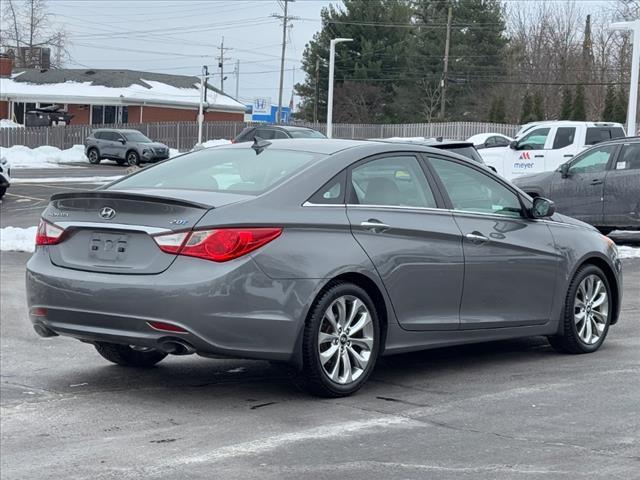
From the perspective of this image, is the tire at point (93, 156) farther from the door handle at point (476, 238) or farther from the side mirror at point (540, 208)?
the door handle at point (476, 238)

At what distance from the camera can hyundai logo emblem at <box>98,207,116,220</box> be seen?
6746 millimetres

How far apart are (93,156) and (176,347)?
4791 cm

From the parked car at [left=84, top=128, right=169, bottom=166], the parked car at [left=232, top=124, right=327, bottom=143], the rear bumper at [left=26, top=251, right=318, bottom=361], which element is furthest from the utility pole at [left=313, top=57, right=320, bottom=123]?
the rear bumper at [left=26, top=251, right=318, bottom=361]

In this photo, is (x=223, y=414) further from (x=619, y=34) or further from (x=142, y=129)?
(x=619, y=34)

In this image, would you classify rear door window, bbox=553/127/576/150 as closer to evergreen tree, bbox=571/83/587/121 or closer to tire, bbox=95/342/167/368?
tire, bbox=95/342/167/368

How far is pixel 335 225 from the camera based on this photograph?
6.88m

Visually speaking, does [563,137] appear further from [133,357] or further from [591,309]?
[133,357]

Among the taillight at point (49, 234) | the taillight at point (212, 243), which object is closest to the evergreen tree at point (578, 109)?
the taillight at point (49, 234)

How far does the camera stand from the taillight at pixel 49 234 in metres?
6.96

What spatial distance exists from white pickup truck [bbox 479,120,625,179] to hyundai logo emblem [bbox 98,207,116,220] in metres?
20.8

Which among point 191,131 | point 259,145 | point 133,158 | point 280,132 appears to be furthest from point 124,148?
point 259,145

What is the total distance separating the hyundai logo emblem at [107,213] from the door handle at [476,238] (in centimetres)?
239

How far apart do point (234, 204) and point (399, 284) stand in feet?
4.13

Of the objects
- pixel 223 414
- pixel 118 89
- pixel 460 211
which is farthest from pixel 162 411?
pixel 118 89
